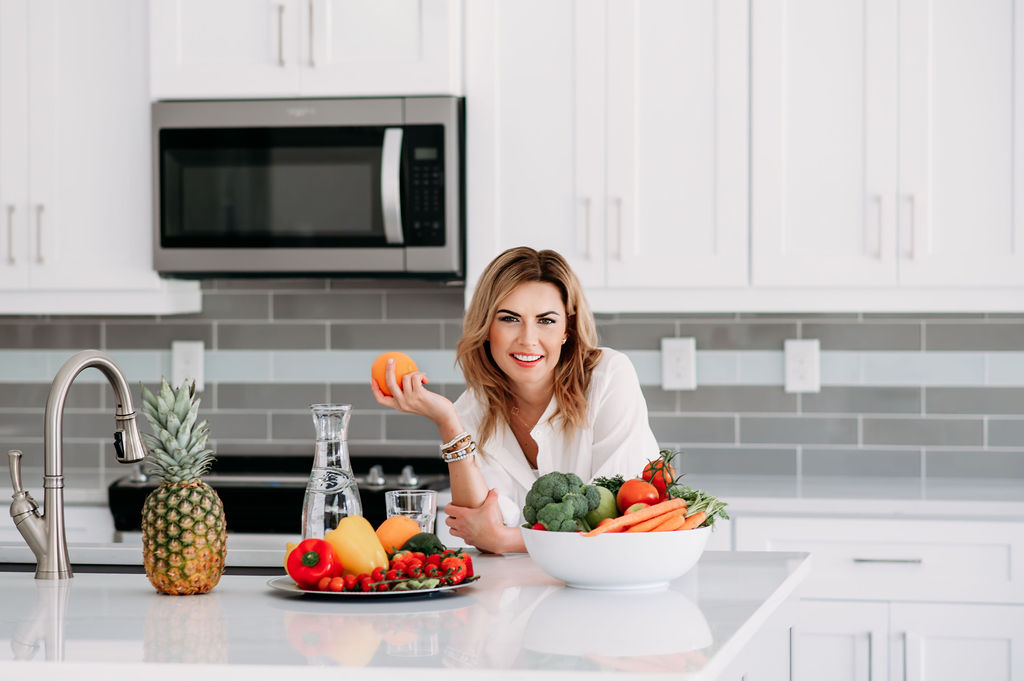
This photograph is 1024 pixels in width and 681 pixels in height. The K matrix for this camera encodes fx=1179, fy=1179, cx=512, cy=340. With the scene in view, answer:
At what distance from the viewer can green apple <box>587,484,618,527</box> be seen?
1.64 m

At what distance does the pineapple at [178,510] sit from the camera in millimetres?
1586

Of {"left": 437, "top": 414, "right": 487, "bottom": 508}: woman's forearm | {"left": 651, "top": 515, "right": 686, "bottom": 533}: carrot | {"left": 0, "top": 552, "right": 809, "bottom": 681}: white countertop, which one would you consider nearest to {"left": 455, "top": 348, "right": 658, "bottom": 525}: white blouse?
{"left": 437, "top": 414, "right": 487, "bottom": 508}: woman's forearm

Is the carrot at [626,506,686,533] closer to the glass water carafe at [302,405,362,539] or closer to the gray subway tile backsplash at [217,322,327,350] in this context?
the glass water carafe at [302,405,362,539]

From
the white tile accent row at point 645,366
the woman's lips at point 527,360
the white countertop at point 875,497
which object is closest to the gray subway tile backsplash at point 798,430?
the white tile accent row at point 645,366

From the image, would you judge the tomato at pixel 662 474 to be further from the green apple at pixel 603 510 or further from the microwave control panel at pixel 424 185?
the microwave control panel at pixel 424 185

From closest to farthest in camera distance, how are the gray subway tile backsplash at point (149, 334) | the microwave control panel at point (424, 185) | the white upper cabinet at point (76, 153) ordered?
the microwave control panel at point (424, 185) → the white upper cabinet at point (76, 153) → the gray subway tile backsplash at point (149, 334)

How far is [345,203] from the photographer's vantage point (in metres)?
3.12

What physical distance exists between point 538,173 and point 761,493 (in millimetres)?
1011

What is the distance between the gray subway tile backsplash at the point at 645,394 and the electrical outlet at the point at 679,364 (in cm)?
4

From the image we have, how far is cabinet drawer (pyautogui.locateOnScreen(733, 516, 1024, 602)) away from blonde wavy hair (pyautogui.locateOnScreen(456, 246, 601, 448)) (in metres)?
0.76

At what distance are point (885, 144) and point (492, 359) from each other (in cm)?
127

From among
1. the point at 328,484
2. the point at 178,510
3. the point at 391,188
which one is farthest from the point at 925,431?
the point at 178,510

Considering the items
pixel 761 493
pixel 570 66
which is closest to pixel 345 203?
pixel 570 66

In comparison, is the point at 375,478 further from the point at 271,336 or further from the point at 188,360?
the point at 188,360
